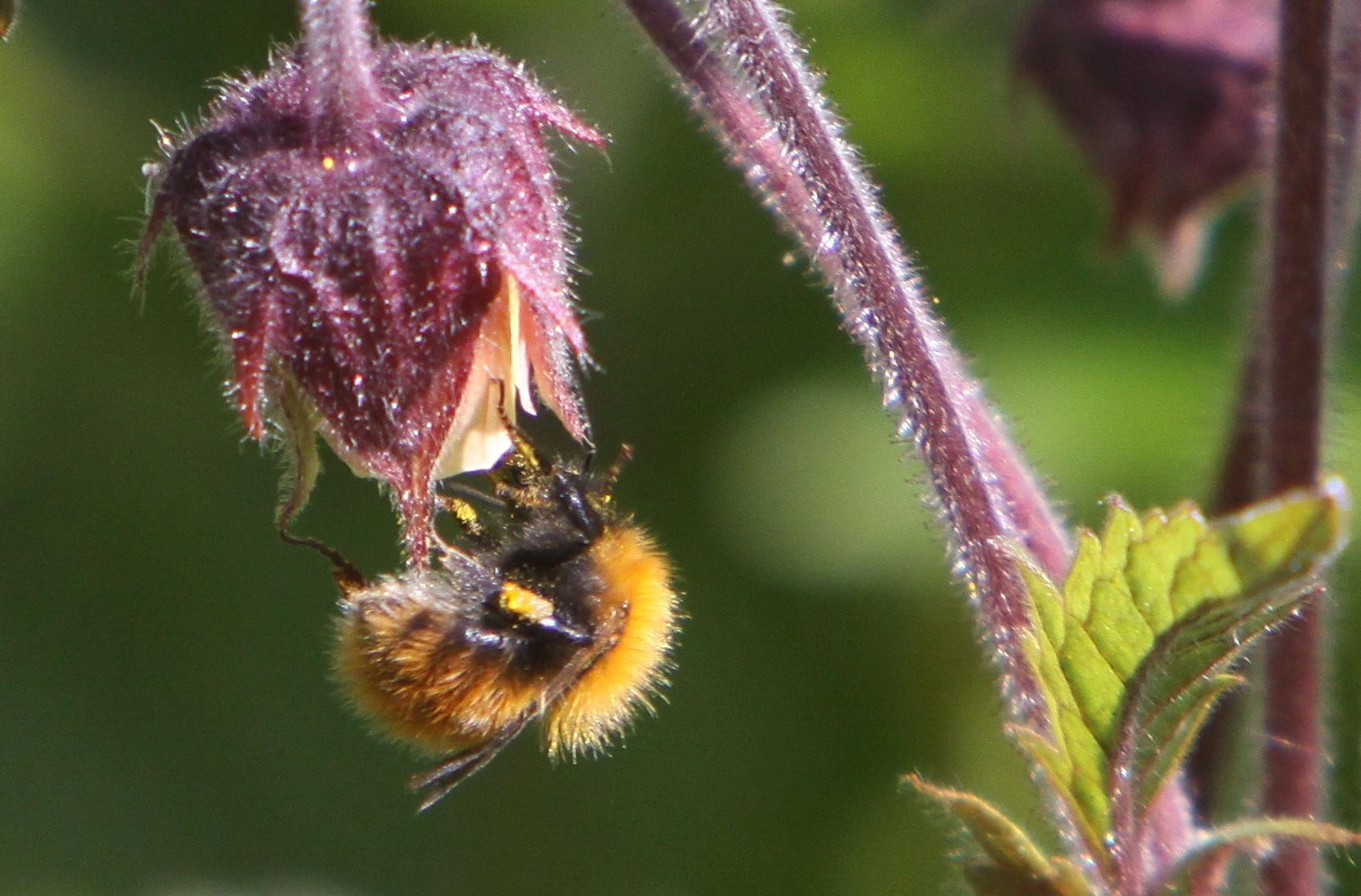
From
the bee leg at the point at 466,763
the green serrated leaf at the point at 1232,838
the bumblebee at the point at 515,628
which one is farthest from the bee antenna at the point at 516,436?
the green serrated leaf at the point at 1232,838

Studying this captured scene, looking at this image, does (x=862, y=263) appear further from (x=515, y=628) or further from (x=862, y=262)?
(x=515, y=628)

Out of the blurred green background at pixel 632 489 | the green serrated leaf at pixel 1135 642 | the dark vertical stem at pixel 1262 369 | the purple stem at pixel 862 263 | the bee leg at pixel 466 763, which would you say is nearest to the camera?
the green serrated leaf at pixel 1135 642

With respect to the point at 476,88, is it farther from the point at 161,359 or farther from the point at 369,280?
the point at 161,359

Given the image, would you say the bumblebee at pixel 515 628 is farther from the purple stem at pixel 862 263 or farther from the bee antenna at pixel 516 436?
the purple stem at pixel 862 263

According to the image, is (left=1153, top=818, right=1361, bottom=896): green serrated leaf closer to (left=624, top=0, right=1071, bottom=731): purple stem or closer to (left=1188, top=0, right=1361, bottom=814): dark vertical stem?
(left=624, top=0, right=1071, bottom=731): purple stem

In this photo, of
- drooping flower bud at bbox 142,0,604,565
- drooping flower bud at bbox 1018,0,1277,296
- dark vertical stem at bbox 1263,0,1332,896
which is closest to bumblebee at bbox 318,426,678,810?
drooping flower bud at bbox 142,0,604,565
